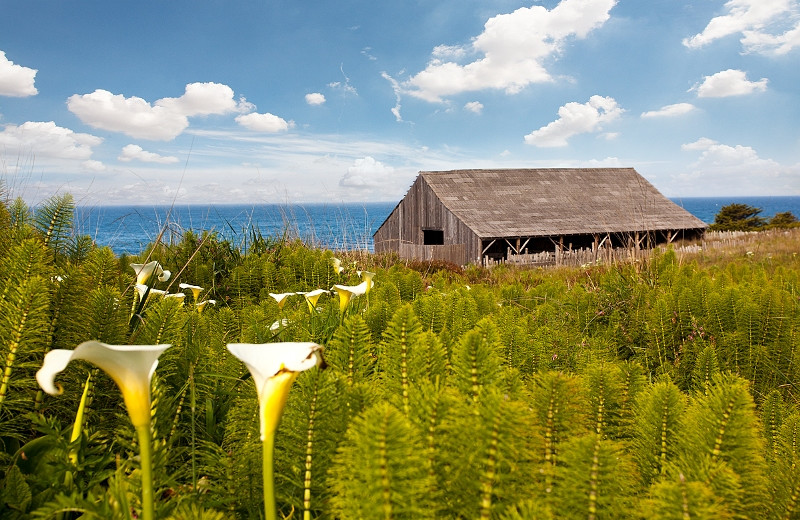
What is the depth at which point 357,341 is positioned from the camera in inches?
65.2

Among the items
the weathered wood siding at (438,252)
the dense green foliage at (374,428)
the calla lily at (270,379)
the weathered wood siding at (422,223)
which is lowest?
the weathered wood siding at (438,252)

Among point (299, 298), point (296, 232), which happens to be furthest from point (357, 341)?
point (296, 232)

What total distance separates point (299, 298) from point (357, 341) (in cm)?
262

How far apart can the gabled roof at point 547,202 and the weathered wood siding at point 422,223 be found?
60 centimetres

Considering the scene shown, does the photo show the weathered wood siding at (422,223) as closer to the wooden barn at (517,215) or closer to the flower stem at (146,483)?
the wooden barn at (517,215)

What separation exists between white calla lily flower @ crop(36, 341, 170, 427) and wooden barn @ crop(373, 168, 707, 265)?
87.1ft

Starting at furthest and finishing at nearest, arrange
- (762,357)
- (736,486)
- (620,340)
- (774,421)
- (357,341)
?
(620,340) → (762,357) → (774,421) → (357,341) → (736,486)

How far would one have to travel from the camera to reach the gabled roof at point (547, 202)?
29.9 meters

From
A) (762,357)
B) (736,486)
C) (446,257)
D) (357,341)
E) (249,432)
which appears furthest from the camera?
(446,257)

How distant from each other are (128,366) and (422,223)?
106ft

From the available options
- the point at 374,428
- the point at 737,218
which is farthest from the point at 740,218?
the point at 374,428

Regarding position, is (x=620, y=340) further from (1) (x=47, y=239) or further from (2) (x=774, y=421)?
(1) (x=47, y=239)

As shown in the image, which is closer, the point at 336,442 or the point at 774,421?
the point at 336,442

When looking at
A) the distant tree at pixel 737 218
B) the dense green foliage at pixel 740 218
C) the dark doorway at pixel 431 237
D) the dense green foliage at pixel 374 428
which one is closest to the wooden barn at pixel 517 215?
the dark doorway at pixel 431 237
